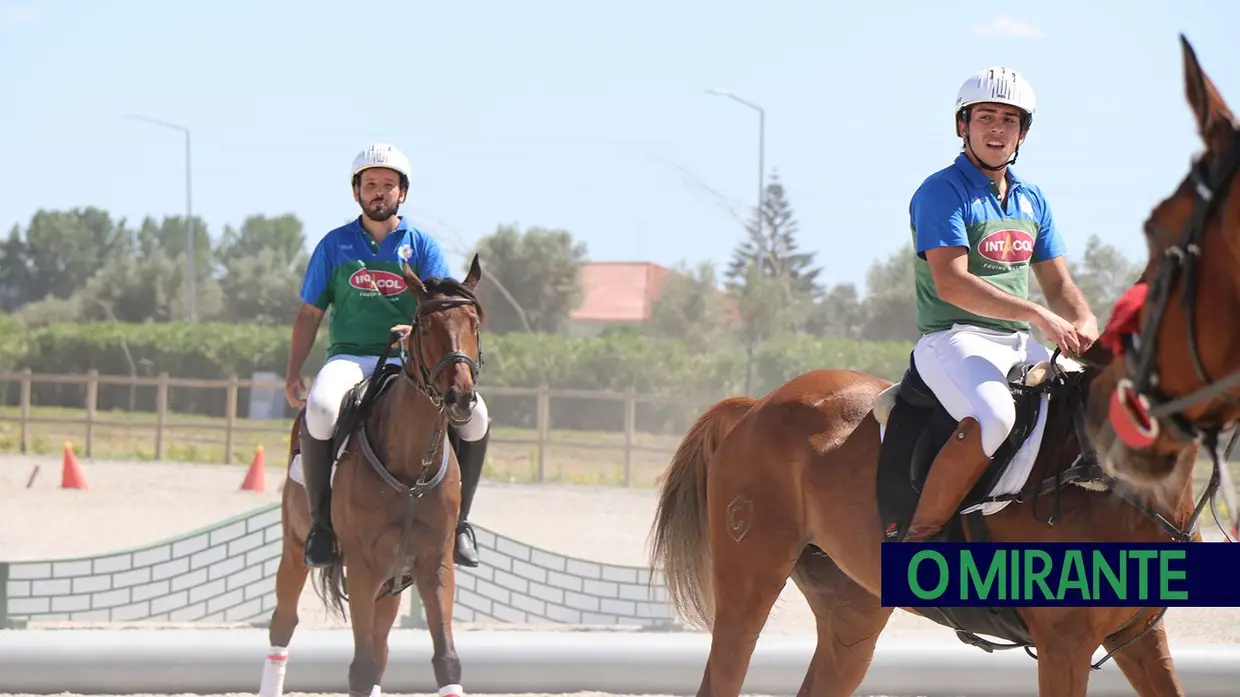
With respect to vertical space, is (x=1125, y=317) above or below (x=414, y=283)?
below

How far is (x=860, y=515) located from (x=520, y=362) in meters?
31.7

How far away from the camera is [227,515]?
52.4ft

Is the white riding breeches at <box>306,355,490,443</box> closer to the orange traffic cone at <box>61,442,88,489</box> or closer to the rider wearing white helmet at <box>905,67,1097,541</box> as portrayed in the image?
the rider wearing white helmet at <box>905,67,1097,541</box>

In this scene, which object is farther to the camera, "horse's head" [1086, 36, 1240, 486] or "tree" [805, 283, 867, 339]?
"tree" [805, 283, 867, 339]

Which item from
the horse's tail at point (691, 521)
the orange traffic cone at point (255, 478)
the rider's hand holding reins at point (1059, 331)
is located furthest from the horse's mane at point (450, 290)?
the orange traffic cone at point (255, 478)

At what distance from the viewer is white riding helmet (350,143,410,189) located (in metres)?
6.53

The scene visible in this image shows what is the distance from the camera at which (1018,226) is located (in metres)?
4.47

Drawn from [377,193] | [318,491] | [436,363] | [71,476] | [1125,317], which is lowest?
[71,476]

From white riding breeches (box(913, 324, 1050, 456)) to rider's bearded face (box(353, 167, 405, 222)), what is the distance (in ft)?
9.78

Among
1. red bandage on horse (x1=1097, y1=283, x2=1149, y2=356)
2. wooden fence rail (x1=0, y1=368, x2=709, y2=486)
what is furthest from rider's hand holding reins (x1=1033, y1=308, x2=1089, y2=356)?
wooden fence rail (x1=0, y1=368, x2=709, y2=486)

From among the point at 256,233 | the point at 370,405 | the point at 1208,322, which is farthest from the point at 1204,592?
the point at 256,233

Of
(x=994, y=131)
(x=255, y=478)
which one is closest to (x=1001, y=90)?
(x=994, y=131)

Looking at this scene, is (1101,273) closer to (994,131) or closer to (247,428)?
(247,428)

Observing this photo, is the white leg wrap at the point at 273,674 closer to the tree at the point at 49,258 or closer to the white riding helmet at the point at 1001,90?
the white riding helmet at the point at 1001,90
